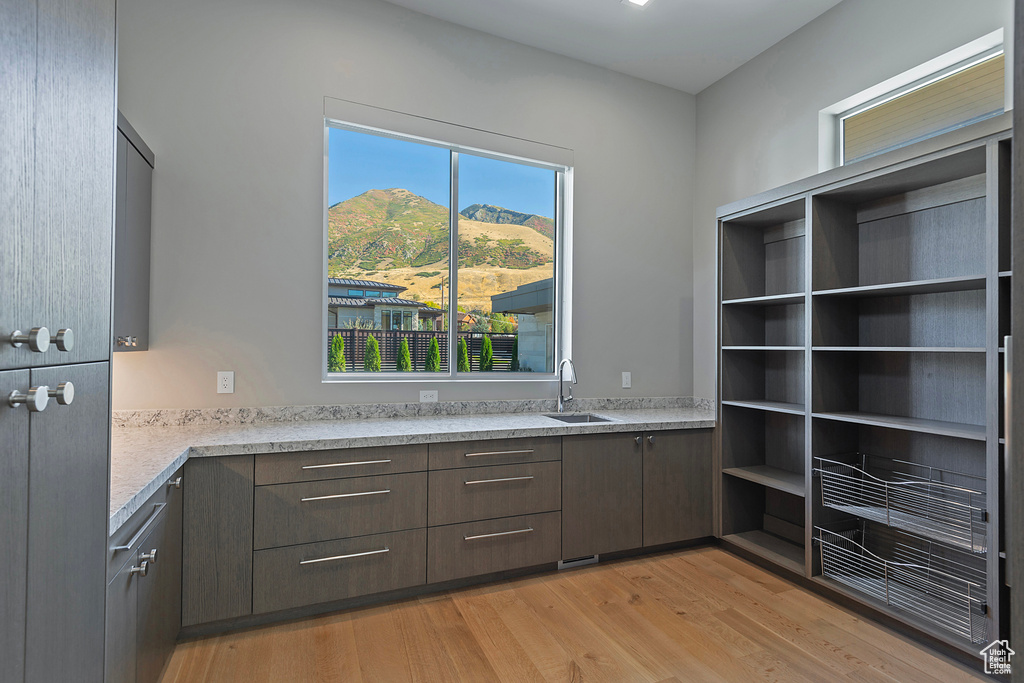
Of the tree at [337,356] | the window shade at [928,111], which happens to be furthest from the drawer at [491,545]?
the window shade at [928,111]

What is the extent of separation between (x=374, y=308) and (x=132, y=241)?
122 centimetres

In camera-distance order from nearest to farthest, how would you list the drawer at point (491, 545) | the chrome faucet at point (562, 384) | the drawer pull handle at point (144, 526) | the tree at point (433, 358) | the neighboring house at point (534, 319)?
the drawer pull handle at point (144, 526)
the drawer at point (491, 545)
the tree at point (433, 358)
the chrome faucet at point (562, 384)
the neighboring house at point (534, 319)

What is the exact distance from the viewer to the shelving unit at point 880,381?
204 centimetres

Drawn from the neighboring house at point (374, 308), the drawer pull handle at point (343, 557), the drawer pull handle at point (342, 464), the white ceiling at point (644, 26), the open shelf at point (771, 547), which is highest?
the white ceiling at point (644, 26)

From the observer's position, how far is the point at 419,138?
3.12m

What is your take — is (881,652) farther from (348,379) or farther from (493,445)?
(348,379)

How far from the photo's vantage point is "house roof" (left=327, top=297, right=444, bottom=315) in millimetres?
3037

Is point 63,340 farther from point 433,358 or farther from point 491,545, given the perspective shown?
point 433,358

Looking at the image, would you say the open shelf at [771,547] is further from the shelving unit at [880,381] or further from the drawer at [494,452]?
the drawer at [494,452]

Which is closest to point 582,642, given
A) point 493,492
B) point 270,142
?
point 493,492

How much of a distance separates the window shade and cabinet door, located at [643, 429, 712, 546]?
1853 mm

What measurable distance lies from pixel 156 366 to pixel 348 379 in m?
0.90

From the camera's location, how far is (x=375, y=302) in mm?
3152

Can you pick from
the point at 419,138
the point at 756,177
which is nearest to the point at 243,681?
the point at 419,138
